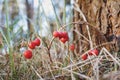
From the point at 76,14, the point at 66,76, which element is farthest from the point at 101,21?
the point at 66,76

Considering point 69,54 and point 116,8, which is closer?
point 69,54

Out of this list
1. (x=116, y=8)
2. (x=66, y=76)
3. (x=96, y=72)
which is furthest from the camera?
(x=116, y=8)

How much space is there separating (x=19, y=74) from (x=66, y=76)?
283mm

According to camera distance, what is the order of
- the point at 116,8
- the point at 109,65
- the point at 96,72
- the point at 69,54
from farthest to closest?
the point at 116,8 → the point at 69,54 → the point at 109,65 → the point at 96,72

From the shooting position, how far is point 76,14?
2336 mm

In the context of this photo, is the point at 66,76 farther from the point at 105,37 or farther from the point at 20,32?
the point at 20,32

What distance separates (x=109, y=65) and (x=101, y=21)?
1.50 feet

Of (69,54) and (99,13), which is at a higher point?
(99,13)

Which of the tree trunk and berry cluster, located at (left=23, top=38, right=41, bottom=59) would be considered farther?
the tree trunk

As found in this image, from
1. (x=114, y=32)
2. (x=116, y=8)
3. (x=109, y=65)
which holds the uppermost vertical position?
(x=116, y=8)

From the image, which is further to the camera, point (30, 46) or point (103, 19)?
point (103, 19)

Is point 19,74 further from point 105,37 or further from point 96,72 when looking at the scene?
point 105,37

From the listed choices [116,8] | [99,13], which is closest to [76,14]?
[99,13]

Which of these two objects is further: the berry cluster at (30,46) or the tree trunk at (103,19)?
the tree trunk at (103,19)
